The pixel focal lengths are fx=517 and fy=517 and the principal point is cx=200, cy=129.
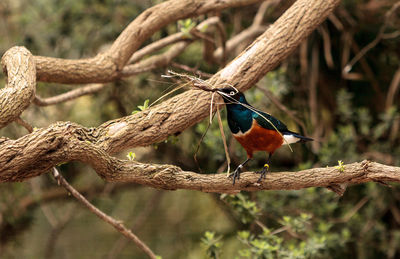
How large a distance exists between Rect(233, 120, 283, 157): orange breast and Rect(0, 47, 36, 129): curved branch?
903mm

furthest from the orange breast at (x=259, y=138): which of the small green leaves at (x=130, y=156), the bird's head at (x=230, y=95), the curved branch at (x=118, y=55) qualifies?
the curved branch at (x=118, y=55)

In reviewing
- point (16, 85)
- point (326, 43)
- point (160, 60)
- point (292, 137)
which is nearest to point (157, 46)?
point (160, 60)

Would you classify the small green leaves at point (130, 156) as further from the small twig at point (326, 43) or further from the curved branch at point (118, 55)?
the small twig at point (326, 43)

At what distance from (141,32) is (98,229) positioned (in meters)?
3.56

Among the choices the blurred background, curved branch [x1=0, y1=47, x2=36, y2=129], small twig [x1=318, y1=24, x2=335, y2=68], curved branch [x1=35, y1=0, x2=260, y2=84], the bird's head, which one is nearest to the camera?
curved branch [x1=0, y1=47, x2=36, y2=129]

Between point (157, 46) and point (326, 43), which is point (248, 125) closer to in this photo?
point (157, 46)

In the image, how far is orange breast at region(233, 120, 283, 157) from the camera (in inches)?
89.2

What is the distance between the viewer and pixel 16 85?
2047 mm

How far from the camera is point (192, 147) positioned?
4121 mm

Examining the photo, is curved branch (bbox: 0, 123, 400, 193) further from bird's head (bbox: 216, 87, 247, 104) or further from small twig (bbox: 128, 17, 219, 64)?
small twig (bbox: 128, 17, 219, 64)

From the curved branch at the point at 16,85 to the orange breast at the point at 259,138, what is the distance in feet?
2.96

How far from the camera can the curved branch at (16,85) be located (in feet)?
6.44

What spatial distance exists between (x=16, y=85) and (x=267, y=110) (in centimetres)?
234

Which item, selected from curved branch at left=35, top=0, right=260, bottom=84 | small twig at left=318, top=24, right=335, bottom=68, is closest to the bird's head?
curved branch at left=35, top=0, right=260, bottom=84
